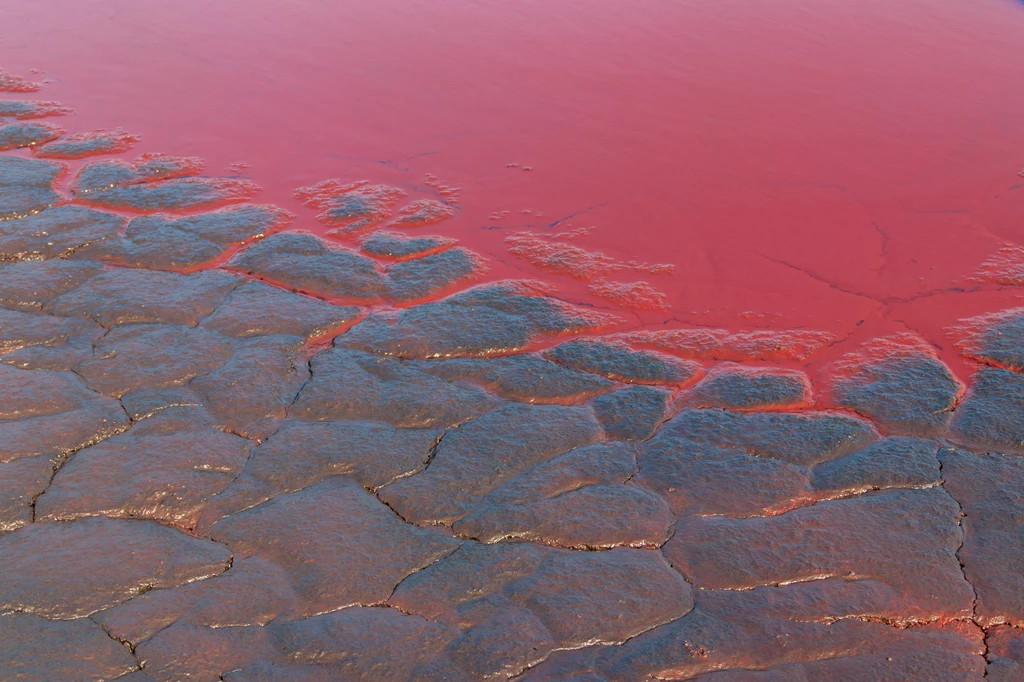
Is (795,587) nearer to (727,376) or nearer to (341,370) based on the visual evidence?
(727,376)

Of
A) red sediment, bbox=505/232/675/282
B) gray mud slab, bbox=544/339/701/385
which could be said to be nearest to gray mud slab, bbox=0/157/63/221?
red sediment, bbox=505/232/675/282

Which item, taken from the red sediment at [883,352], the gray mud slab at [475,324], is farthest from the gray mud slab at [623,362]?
the red sediment at [883,352]

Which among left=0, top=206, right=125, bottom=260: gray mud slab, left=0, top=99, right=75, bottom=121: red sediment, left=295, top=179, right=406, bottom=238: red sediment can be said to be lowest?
left=0, top=206, right=125, bottom=260: gray mud slab

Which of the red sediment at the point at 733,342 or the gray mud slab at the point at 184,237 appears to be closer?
the red sediment at the point at 733,342

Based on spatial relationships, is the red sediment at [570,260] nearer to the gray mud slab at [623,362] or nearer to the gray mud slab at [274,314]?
the gray mud slab at [623,362]

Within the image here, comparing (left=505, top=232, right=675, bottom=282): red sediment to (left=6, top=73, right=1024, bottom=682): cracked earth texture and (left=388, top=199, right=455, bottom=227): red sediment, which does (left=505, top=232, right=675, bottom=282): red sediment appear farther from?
(left=388, top=199, right=455, bottom=227): red sediment

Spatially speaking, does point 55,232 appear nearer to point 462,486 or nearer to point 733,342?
point 462,486

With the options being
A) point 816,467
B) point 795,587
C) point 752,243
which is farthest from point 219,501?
point 752,243

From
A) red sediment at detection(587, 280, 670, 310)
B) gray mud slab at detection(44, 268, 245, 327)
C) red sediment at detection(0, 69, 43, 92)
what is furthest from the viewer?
red sediment at detection(0, 69, 43, 92)

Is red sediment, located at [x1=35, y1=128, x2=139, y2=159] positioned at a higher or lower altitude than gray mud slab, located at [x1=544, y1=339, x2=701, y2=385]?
lower
